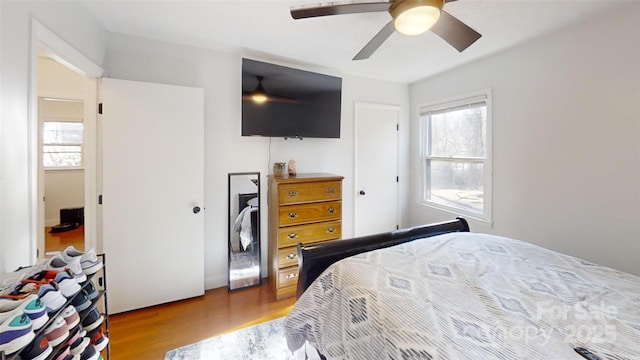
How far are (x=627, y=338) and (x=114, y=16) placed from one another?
133 inches

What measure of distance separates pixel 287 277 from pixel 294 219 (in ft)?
1.92

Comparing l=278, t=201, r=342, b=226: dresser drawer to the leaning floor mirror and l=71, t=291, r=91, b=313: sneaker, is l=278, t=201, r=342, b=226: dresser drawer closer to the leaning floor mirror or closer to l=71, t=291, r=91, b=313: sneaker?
the leaning floor mirror

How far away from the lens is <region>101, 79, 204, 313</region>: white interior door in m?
2.12

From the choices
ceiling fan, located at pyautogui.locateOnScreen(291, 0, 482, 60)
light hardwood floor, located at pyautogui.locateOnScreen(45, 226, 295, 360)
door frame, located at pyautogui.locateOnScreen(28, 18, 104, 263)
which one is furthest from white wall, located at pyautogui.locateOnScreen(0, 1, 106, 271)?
ceiling fan, located at pyautogui.locateOnScreen(291, 0, 482, 60)

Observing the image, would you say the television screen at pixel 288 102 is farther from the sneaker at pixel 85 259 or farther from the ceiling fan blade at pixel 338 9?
the sneaker at pixel 85 259

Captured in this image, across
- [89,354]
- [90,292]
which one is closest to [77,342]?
[89,354]

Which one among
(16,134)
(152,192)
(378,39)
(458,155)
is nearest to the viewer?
(16,134)

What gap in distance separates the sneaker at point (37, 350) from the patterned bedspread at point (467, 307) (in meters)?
0.91

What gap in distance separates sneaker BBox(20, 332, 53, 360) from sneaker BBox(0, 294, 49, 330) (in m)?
0.05

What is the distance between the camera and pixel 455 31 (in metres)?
1.56

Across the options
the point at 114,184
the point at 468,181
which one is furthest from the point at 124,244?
the point at 468,181

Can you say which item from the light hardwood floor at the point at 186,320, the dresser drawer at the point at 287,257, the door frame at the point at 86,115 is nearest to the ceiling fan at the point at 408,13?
the door frame at the point at 86,115

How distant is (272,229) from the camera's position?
2617mm

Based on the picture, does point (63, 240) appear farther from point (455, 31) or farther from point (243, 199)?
point (455, 31)
